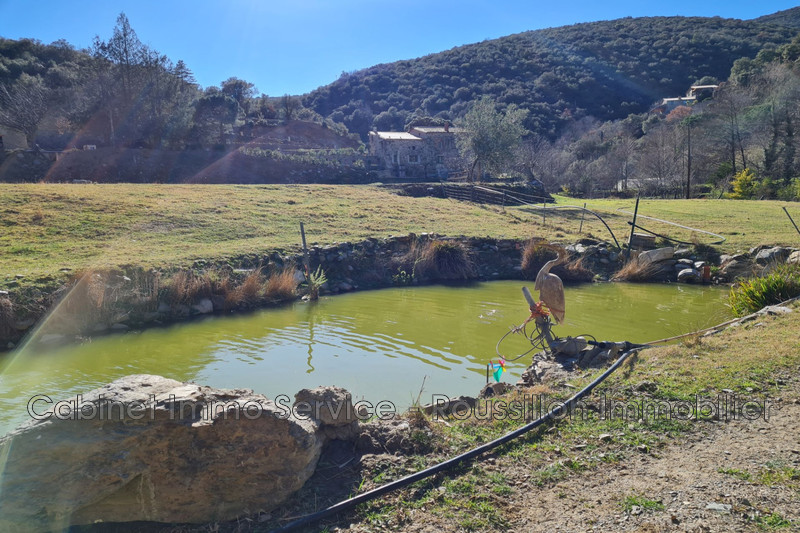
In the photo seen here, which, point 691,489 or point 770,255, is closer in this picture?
point 691,489

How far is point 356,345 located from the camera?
407 inches

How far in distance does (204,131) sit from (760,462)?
154 ft

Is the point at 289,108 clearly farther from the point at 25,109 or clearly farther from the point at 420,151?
the point at 25,109

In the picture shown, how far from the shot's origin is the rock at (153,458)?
3.30 m

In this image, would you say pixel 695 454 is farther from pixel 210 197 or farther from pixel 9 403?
pixel 210 197

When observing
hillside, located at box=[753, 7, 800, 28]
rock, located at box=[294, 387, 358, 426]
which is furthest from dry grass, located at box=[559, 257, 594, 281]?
hillside, located at box=[753, 7, 800, 28]

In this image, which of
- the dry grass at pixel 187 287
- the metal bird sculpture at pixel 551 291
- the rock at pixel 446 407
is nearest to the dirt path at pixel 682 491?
the rock at pixel 446 407

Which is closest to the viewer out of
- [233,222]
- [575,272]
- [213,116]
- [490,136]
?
[575,272]

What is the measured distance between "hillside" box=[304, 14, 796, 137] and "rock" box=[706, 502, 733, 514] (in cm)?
7101

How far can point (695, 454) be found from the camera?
4305 millimetres

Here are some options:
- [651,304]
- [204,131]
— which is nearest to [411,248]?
[651,304]

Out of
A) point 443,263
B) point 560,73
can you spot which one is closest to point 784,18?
point 560,73

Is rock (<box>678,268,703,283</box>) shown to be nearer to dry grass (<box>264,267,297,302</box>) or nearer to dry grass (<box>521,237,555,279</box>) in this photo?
dry grass (<box>521,237,555,279</box>)

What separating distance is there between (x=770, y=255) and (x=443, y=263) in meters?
9.92
